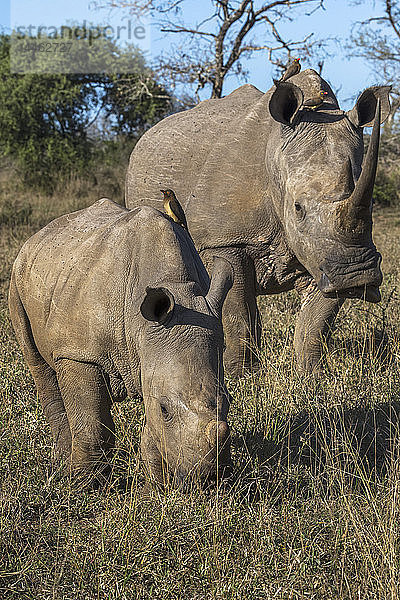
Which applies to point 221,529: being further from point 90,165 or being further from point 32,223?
point 90,165

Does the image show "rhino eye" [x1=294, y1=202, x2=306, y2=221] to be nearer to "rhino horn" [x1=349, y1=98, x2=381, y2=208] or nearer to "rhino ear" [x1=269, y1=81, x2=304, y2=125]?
"rhino horn" [x1=349, y1=98, x2=381, y2=208]

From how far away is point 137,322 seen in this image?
3773 mm

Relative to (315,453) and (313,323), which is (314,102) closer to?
(313,323)

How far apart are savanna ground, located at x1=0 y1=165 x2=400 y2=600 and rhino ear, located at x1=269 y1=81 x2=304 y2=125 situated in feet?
6.27

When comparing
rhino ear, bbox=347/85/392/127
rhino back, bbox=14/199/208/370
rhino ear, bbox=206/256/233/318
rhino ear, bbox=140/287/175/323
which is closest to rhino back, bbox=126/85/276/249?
rhino ear, bbox=347/85/392/127

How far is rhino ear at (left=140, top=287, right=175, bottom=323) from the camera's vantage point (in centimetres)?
345

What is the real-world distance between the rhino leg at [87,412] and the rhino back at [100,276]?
0.09 metres

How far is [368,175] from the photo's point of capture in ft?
14.9

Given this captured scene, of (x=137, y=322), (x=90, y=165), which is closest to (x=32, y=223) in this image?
(x=90, y=165)

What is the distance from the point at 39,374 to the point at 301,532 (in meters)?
2.03

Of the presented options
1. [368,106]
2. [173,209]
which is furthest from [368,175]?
[368,106]

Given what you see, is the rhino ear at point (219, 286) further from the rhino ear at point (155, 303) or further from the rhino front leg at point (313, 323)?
the rhino front leg at point (313, 323)

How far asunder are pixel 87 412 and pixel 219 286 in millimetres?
1080

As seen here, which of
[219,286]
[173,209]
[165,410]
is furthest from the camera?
[173,209]
